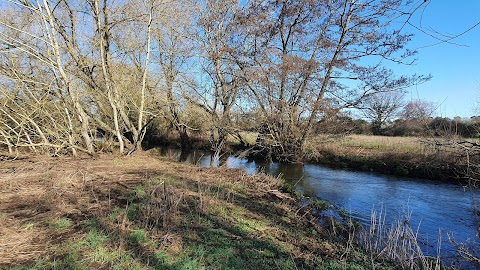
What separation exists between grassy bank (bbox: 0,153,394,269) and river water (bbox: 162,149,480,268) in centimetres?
199

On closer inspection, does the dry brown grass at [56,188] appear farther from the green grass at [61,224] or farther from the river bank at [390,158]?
the river bank at [390,158]

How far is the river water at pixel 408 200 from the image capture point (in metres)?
6.49

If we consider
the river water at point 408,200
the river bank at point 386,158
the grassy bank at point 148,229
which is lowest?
the river water at point 408,200

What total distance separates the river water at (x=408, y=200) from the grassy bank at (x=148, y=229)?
1.99 m

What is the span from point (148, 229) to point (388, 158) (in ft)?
47.3

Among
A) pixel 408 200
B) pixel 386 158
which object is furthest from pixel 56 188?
pixel 386 158

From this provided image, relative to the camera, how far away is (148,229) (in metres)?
4.43

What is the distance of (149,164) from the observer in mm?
10211

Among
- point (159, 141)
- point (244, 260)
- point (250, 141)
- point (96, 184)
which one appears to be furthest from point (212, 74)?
point (244, 260)

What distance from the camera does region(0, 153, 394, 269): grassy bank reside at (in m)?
3.59

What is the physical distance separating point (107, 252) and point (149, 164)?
6.76m

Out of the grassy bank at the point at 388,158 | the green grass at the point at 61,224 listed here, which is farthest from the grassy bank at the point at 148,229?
the grassy bank at the point at 388,158

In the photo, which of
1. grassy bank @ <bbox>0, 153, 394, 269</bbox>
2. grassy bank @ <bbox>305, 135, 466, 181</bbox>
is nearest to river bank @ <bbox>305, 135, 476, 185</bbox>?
grassy bank @ <bbox>305, 135, 466, 181</bbox>

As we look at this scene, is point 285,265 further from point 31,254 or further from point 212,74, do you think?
point 212,74
